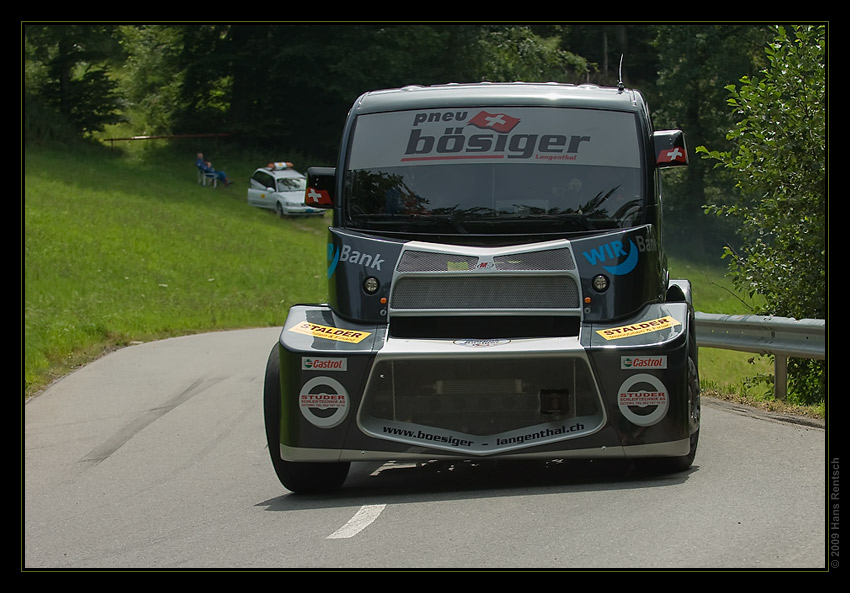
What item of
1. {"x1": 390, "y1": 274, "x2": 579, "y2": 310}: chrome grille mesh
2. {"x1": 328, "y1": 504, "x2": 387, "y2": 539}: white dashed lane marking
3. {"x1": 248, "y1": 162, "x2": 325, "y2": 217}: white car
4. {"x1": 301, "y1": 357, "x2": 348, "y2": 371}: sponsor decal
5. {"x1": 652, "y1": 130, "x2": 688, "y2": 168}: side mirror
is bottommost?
{"x1": 328, "y1": 504, "x2": 387, "y2": 539}: white dashed lane marking

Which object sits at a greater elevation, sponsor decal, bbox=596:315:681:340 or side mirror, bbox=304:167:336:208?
side mirror, bbox=304:167:336:208

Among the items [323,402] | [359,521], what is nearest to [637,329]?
[323,402]

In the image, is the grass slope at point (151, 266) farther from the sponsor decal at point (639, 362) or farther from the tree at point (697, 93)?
the tree at point (697, 93)

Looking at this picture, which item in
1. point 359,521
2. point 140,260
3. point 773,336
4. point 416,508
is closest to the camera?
point 359,521

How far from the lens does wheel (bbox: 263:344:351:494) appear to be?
789cm

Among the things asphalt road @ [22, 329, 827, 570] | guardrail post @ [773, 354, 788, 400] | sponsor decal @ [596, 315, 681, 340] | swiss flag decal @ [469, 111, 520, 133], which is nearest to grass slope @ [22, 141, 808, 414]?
guardrail post @ [773, 354, 788, 400]

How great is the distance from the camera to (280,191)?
45.2 meters

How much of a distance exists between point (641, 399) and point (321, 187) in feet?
9.64

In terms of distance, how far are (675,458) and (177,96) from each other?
57139 mm

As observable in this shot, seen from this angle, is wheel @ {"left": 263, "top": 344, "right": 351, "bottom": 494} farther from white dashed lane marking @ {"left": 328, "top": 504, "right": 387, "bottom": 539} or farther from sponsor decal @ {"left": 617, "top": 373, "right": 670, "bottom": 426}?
sponsor decal @ {"left": 617, "top": 373, "right": 670, "bottom": 426}

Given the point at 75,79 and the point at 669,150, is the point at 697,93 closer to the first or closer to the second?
the point at 75,79

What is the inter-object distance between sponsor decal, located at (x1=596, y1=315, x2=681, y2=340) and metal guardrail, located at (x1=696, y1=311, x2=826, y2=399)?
3.07m

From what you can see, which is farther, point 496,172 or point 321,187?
point 321,187
